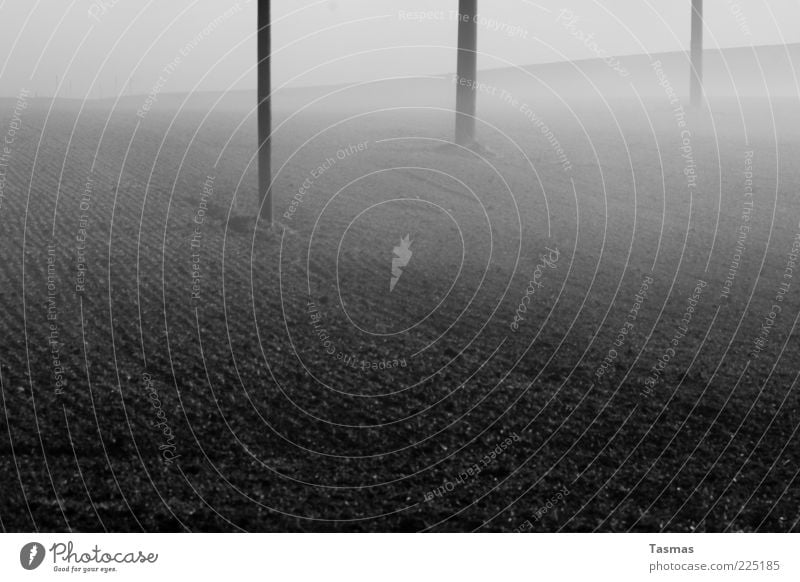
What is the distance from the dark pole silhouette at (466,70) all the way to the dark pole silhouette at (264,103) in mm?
14980

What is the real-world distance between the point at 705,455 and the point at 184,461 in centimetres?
838

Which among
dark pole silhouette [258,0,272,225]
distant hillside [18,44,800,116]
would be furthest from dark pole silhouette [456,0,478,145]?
distant hillside [18,44,800,116]

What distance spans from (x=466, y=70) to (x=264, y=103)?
16.6 meters

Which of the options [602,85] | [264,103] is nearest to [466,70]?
[264,103]

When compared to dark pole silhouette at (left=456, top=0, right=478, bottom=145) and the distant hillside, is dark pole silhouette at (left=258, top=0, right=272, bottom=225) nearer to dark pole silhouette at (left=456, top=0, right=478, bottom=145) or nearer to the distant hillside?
dark pole silhouette at (left=456, top=0, right=478, bottom=145)

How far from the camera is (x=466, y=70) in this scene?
40062mm

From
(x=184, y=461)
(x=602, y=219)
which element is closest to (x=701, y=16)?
(x=602, y=219)

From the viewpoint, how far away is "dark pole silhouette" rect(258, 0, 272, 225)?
2467 cm

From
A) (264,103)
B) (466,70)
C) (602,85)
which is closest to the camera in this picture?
(264,103)

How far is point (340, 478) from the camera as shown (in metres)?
13.4

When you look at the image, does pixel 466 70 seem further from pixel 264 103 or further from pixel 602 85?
pixel 602 85

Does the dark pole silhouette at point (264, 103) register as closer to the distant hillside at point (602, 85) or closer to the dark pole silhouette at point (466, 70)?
the dark pole silhouette at point (466, 70)

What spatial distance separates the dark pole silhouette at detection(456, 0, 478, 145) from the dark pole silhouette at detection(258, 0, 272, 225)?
1498cm

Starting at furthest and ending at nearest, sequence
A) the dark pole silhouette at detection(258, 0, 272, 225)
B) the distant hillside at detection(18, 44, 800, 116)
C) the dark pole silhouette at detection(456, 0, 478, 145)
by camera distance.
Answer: the distant hillside at detection(18, 44, 800, 116), the dark pole silhouette at detection(456, 0, 478, 145), the dark pole silhouette at detection(258, 0, 272, 225)
